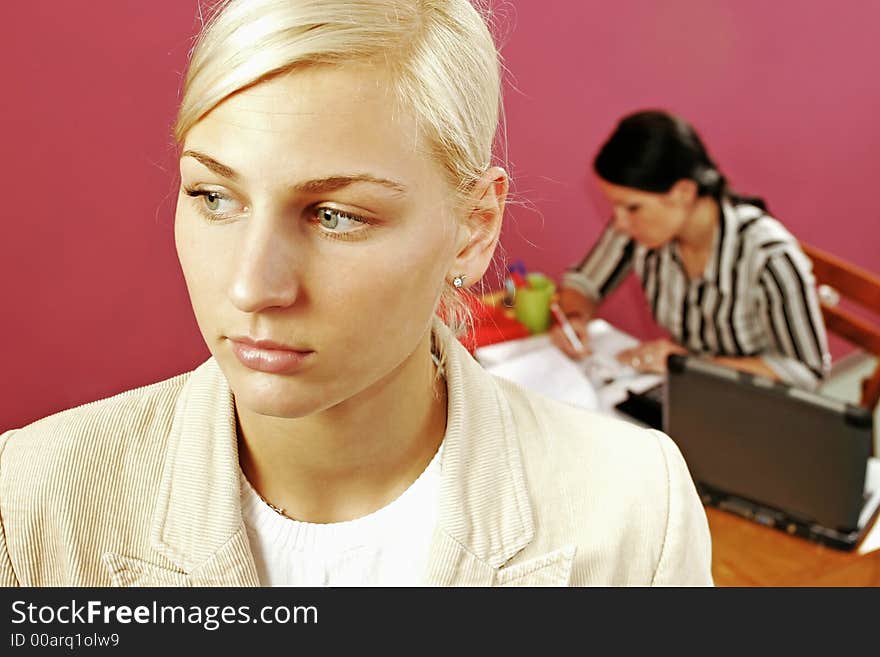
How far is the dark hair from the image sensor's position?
2119 millimetres

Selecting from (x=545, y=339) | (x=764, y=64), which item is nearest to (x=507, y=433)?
(x=545, y=339)

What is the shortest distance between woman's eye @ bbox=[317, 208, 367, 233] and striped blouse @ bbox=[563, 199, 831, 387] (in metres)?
1.79

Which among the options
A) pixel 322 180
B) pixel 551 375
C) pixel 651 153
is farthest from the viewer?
pixel 651 153

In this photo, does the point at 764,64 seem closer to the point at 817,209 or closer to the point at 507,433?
the point at 817,209

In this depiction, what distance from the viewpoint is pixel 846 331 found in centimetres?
232

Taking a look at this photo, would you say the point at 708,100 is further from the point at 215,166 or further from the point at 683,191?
the point at 215,166

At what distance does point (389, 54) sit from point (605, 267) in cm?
199

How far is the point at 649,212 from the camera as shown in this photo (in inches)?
86.7

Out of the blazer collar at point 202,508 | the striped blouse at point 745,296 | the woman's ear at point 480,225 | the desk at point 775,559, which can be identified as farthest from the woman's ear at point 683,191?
the blazer collar at point 202,508

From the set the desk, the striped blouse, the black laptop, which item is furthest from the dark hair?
the desk

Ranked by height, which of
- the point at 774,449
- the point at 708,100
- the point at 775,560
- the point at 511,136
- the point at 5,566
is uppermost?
the point at 708,100

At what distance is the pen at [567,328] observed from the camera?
7.09 ft

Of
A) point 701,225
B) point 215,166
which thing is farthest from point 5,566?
point 701,225
